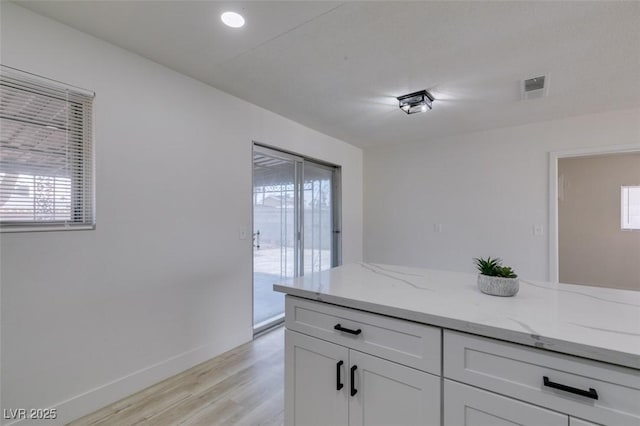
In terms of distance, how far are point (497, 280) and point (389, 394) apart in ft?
2.21

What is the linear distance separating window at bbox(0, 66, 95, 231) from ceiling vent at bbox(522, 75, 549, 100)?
3304 mm

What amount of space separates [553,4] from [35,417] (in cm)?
365

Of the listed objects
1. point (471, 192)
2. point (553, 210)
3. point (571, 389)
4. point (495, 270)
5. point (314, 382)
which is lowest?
point (314, 382)

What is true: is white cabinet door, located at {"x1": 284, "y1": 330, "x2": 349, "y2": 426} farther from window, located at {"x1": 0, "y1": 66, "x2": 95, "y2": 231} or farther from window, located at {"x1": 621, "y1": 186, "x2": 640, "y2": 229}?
window, located at {"x1": 621, "y1": 186, "x2": 640, "y2": 229}

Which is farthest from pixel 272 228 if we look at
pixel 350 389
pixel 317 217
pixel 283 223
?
pixel 350 389

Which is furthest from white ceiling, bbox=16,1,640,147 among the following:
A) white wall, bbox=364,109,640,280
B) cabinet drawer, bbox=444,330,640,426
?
cabinet drawer, bbox=444,330,640,426

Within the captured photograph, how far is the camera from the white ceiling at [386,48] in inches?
63.7

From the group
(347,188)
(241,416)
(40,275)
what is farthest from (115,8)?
(347,188)

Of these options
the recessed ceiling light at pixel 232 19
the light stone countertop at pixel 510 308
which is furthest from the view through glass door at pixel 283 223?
the light stone countertop at pixel 510 308

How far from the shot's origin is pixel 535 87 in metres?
2.50

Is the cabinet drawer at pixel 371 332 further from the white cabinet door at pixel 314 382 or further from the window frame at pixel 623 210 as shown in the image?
the window frame at pixel 623 210

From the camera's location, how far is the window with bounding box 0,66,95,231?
1.56 m

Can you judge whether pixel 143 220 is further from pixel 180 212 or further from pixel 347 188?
pixel 347 188

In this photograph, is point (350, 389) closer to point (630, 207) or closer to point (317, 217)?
point (317, 217)
